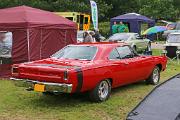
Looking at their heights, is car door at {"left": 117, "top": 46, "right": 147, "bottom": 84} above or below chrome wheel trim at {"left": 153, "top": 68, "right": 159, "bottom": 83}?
above

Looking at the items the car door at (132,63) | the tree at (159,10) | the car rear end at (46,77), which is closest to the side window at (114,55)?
the car door at (132,63)

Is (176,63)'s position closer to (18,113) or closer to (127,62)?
(127,62)

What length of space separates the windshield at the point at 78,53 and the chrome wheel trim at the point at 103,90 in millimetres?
703

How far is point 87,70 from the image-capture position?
912 centimetres

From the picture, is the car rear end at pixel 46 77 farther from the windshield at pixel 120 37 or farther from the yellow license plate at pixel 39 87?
the windshield at pixel 120 37

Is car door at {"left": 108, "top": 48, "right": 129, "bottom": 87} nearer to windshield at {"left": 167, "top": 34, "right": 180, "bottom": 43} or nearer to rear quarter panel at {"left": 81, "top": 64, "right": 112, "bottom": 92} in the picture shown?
rear quarter panel at {"left": 81, "top": 64, "right": 112, "bottom": 92}

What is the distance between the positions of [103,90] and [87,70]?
1.02 meters

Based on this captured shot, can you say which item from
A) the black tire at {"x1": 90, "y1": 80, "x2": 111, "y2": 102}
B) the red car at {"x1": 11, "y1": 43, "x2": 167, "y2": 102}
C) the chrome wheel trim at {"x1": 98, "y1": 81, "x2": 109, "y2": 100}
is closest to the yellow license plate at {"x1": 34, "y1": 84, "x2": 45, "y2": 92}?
the red car at {"x1": 11, "y1": 43, "x2": 167, "y2": 102}

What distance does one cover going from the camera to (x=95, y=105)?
31.2 feet

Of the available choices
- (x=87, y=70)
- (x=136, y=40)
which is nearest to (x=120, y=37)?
(x=136, y=40)

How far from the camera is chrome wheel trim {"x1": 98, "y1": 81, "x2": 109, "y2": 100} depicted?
973cm

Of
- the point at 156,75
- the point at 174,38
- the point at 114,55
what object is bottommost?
the point at 156,75

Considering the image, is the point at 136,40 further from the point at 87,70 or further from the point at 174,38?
the point at 87,70

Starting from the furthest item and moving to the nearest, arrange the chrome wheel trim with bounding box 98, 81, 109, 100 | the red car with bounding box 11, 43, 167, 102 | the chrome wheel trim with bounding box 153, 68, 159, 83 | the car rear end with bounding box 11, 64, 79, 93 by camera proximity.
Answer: the chrome wheel trim with bounding box 153, 68, 159, 83 < the chrome wheel trim with bounding box 98, 81, 109, 100 < the red car with bounding box 11, 43, 167, 102 < the car rear end with bounding box 11, 64, 79, 93
